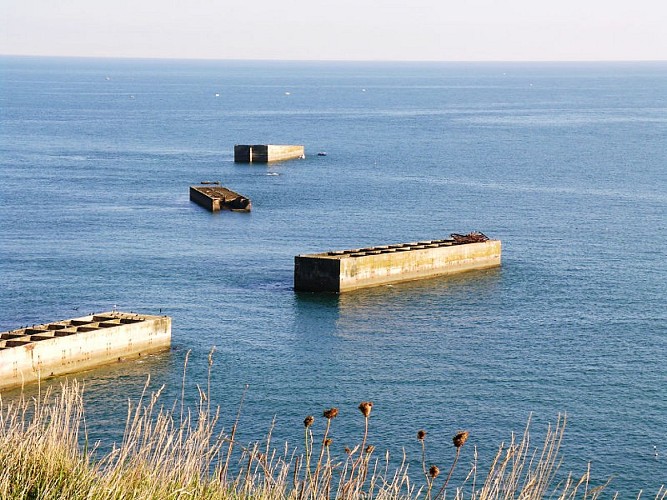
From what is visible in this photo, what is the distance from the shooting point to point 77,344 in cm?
5272

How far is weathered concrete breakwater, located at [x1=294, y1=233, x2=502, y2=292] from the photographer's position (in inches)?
2867

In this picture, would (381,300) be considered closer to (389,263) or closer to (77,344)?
(389,263)

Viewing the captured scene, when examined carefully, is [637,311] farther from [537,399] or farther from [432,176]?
[432,176]

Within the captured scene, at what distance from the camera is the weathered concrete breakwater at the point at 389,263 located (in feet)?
239

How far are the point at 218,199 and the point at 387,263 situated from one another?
1538 inches

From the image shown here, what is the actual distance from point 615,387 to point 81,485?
43061 mm

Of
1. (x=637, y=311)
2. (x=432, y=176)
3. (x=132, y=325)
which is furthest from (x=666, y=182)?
(x=132, y=325)

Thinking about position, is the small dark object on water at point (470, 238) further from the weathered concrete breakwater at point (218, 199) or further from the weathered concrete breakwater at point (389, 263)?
the weathered concrete breakwater at point (218, 199)

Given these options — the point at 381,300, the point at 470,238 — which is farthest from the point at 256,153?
the point at 381,300

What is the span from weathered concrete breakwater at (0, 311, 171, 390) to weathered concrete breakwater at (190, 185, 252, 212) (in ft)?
170

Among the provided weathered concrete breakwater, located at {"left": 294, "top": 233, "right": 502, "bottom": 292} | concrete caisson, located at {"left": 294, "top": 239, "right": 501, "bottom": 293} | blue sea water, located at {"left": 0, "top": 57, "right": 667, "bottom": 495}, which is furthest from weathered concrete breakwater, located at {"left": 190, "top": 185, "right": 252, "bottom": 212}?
concrete caisson, located at {"left": 294, "top": 239, "right": 501, "bottom": 293}

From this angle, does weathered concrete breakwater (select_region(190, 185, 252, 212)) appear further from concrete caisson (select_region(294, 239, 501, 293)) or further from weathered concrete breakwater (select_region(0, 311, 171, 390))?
weathered concrete breakwater (select_region(0, 311, 171, 390))

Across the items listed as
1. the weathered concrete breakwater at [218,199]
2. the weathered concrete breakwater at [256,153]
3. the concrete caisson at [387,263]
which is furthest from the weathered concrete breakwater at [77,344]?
the weathered concrete breakwater at [256,153]

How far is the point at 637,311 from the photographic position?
6938 centimetres
